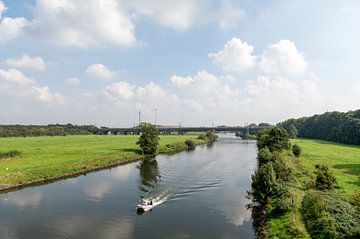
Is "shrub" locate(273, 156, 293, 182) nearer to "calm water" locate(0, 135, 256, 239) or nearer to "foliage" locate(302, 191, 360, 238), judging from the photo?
"calm water" locate(0, 135, 256, 239)

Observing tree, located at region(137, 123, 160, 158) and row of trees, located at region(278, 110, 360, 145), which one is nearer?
tree, located at region(137, 123, 160, 158)

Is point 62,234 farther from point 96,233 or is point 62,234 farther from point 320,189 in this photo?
point 320,189

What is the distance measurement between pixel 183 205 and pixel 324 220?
20.1 meters

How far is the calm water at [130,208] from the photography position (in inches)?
1421

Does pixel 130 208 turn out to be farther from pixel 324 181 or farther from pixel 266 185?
pixel 324 181

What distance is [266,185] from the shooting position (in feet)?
139

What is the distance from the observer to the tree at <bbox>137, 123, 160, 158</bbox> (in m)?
103

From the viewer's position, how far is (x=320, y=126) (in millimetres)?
195125

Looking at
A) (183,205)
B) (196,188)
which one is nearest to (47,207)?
(183,205)

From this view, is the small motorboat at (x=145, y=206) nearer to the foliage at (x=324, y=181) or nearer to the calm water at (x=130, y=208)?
the calm water at (x=130, y=208)

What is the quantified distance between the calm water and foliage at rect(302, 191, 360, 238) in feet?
21.5

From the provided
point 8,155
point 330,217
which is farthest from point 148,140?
point 330,217

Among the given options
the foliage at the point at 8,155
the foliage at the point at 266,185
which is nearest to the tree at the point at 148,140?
the foliage at the point at 8,155

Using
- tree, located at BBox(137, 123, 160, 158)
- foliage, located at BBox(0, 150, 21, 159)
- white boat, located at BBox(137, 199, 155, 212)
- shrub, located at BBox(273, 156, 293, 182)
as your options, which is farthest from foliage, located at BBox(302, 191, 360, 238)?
foliage, located at BBox(0, 150, 21, 159)
